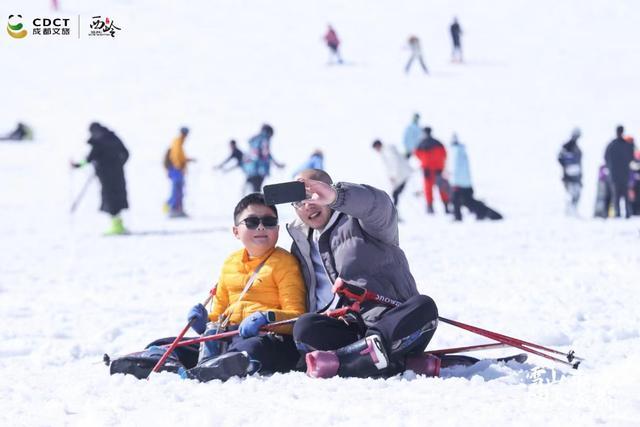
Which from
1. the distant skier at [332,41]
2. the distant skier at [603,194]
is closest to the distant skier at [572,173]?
the distant skier at [603,194]

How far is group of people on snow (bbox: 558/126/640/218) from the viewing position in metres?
15.4

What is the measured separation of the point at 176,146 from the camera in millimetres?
17031

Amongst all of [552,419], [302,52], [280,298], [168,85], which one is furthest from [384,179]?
[552,419]

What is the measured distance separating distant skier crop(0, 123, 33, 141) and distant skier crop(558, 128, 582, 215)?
1391 cm

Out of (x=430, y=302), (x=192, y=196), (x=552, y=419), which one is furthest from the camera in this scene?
(x=192, y=196)

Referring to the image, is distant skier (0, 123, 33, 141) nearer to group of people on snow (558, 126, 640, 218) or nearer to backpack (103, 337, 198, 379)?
group of people on snow (558, 126, 640, 218)

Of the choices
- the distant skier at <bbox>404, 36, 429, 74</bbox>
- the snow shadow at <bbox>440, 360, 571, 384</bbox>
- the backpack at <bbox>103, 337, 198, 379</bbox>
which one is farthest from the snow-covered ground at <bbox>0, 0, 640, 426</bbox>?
the distant skier at <bbox>404, 36, 429, 74</bbox>

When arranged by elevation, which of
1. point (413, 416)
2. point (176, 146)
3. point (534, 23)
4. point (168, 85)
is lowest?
point (413, 416)

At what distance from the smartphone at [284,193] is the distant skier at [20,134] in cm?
2232

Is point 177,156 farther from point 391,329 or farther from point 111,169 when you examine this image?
point 391,329

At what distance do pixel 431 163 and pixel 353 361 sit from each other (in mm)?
12134

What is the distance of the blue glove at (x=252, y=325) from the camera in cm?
434

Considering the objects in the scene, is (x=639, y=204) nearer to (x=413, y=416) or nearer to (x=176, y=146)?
(x=176, y=146)

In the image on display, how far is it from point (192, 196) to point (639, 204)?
754cm
